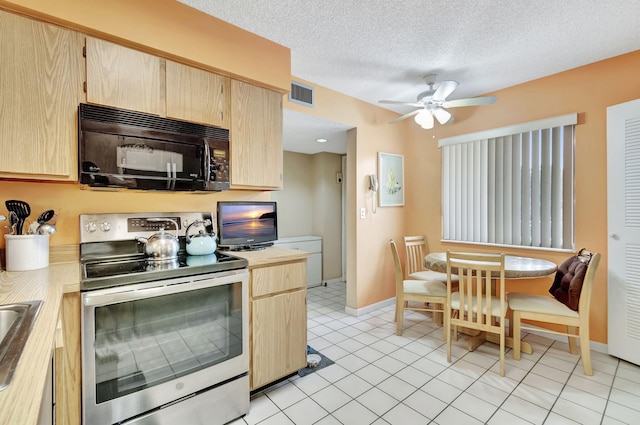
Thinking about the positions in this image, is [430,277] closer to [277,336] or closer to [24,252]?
[277,336]

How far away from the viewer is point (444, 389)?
2.07m

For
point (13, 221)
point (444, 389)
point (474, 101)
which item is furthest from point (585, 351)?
point (13, 221)

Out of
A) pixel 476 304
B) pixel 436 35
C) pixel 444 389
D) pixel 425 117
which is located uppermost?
pixel 436 35

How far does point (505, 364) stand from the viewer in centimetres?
238

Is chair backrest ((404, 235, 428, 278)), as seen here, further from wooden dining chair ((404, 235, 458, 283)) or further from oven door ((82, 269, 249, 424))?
oven door ((82, 269, 249, 424))

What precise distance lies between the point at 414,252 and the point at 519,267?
133 cm

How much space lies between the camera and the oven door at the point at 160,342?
1.37 m

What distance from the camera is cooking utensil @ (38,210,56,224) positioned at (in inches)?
63.3

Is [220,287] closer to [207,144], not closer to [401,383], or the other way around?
[207,144]

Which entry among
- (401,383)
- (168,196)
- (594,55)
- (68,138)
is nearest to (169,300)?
(168,196)

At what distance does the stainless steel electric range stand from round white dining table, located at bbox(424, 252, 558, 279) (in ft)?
5.84

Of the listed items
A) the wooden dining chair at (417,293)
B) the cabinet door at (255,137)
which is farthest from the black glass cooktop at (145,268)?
the wooden dining chair at (417,293)

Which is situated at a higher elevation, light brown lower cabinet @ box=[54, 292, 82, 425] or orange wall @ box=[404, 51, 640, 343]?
orange wall @ box=[404, 51, 640, 343]

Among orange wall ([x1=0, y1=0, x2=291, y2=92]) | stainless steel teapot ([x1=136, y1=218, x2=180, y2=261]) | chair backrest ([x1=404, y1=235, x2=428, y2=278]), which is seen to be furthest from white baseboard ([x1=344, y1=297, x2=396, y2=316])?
orange wall ([x1=0, y1=0, x2=291, y2=92])
